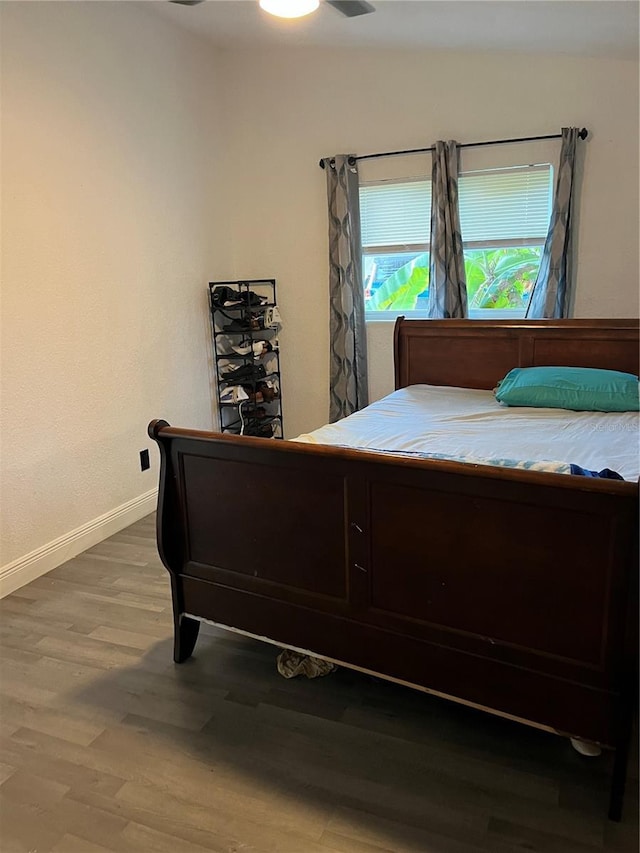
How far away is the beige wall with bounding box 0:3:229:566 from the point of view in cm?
281

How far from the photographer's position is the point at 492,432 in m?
2.65

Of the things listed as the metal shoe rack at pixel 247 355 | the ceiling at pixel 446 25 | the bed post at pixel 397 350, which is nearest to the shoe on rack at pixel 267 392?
the metal shoe rack at pixel 247 355

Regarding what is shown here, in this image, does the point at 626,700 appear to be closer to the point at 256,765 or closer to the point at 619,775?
the point at 619,775

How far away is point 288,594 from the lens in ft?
6.49

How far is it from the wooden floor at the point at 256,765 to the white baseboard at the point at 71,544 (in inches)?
19.8

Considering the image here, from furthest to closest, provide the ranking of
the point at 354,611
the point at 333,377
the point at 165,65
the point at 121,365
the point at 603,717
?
the point at 333,377 < the point at 165,65 < the point at 121,365 < the point at 354,611 < the point at 603,717

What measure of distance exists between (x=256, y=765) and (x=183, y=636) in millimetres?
608

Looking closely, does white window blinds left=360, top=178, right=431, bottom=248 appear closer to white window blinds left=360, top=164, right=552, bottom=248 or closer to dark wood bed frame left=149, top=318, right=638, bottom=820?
white window blinds left=360, top=164, right=552, bottom=248

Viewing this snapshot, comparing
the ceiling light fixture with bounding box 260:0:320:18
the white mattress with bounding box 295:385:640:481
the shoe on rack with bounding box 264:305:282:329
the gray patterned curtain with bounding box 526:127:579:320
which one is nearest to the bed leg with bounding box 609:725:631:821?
the white mattress with bounding box 295:385:640:481

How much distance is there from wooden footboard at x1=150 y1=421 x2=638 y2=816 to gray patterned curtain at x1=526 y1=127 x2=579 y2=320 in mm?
2368

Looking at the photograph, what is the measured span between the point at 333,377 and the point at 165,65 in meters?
2.20

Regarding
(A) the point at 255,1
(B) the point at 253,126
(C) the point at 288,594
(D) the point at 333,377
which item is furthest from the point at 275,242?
(C) the point at 288,594

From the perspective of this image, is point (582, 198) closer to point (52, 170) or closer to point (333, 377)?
point (333, 377)

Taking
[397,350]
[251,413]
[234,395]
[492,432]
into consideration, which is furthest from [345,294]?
[492,432]
